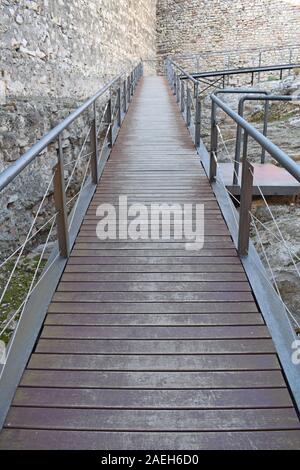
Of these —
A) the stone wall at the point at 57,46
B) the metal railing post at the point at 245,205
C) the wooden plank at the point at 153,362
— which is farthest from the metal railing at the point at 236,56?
the wooden plank at the point at 153,362

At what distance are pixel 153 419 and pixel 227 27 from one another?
20407mm

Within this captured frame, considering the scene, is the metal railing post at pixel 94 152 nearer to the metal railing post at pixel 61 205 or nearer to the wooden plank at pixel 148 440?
the metal railing post at pixel 61 205

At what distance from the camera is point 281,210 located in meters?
4.25

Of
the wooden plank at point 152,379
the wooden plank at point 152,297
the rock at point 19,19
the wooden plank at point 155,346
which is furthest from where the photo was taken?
the rock at point 19,19

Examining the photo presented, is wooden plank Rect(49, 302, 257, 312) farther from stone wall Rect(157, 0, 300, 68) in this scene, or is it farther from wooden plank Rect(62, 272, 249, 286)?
stone wall Rect(157, 0, 300, 68)

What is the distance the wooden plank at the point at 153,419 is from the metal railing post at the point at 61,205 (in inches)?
48.2

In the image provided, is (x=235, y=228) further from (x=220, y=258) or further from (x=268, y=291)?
(x=268, y=291)

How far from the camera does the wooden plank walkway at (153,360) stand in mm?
1595

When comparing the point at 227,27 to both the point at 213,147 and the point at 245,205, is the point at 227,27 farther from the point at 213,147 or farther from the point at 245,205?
the point at 245,205

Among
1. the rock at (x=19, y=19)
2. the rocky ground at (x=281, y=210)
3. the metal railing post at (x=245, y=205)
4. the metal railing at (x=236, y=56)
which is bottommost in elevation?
the rocky ground at (x=281, y=210)

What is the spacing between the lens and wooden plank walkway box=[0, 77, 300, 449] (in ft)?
5.23

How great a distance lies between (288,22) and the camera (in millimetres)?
18812

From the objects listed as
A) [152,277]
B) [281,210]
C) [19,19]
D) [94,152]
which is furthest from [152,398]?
[19,19]
